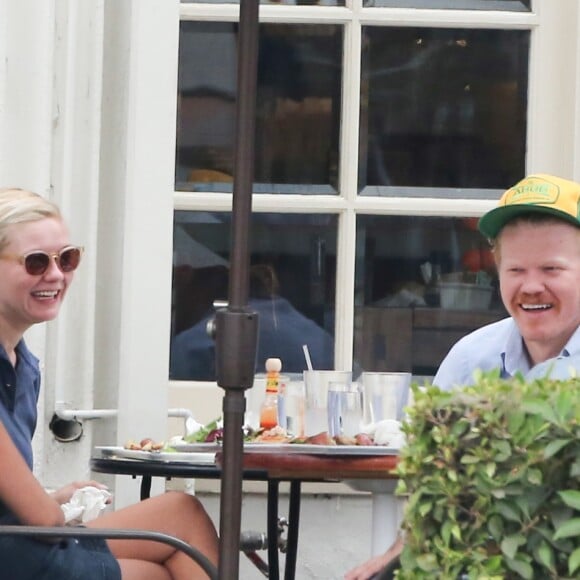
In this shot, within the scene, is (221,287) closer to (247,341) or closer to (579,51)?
(579,51)

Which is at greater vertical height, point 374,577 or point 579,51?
point 579,51

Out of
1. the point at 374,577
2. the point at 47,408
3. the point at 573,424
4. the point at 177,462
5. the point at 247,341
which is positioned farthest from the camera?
the point at 47,408

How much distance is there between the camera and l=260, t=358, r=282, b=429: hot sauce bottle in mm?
3701

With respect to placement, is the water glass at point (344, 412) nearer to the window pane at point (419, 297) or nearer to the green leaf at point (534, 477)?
the green leaf at point (534, 477)

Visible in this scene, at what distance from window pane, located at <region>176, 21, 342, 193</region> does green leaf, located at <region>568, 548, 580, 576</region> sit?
3129 millimetres

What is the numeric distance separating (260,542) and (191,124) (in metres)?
1.86

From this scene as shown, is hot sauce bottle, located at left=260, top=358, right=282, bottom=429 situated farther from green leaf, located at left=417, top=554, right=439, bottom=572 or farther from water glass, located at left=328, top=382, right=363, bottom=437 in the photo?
green leaf, located at left=417, top=554, right=439, bottom=572

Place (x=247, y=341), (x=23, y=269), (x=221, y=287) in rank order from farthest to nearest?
(x=221, y=287) < (x=23, y=269) < (x=247, y=341)

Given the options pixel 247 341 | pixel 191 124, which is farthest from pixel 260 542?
pixel 191 124

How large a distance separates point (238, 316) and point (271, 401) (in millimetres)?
1267

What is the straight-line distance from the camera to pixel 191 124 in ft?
16.6

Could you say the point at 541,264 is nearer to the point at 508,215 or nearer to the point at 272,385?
the point at 508,215

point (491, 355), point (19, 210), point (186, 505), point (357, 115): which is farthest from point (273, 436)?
point (357, 115)

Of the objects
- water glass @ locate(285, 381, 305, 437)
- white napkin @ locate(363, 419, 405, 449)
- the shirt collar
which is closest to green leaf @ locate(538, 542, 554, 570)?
white napkin @ locate(363, 419, 405, 449)
